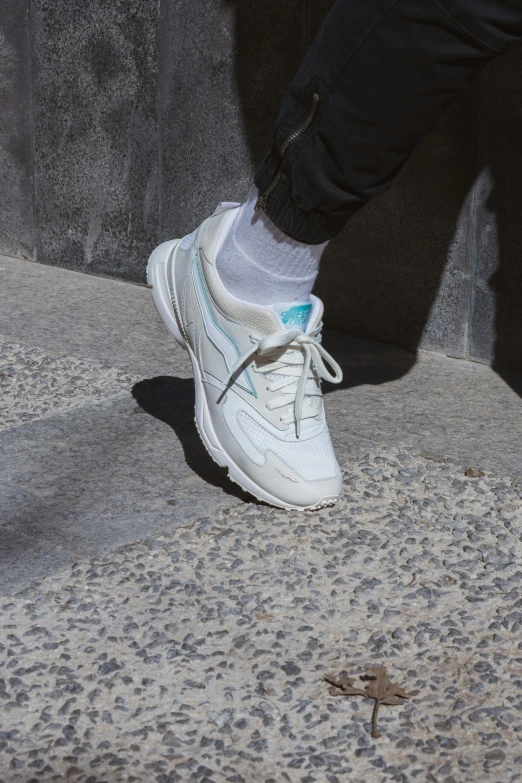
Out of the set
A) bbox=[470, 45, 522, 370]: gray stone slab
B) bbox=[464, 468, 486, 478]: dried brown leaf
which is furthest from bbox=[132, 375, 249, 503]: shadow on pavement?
bbox=[470, 45, 522, 370]: gray stone slab

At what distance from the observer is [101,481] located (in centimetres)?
217

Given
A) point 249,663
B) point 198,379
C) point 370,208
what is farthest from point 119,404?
point 249,663

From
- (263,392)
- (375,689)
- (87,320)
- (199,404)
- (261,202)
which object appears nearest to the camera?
(375,689)

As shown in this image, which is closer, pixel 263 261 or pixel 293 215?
pixel 293 215

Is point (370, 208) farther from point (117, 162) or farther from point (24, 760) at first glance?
point (24, 760)

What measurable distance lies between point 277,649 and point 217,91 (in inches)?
88.6

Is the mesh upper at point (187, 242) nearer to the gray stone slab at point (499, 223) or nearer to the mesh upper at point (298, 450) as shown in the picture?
the mesh upper at point (298, 450)

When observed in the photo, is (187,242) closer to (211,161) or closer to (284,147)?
(284,147)

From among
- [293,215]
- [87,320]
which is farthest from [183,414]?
[87,320]

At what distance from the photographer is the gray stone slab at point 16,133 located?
3.92 metres

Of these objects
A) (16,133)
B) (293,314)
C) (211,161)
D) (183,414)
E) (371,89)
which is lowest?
(183,414)

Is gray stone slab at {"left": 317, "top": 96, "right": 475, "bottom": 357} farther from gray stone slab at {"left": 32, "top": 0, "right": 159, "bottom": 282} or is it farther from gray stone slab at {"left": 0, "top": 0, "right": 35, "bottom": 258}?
gray stone slab at {"left": 0, "top": 0, "right": 35, "bottom": 258}

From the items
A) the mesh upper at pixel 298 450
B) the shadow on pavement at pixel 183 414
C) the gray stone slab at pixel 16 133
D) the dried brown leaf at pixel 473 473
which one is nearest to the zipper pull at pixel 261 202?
the mesh upper at pixel 298 450

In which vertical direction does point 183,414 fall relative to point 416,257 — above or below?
below
